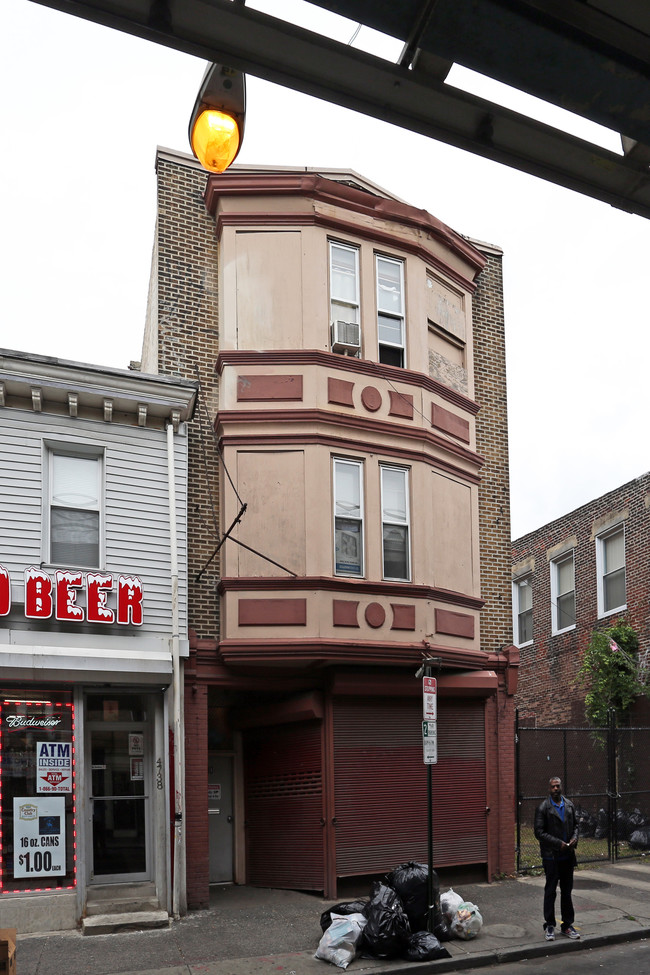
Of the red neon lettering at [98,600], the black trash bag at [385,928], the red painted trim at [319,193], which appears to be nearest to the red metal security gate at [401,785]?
the black trash bag at [385,928]

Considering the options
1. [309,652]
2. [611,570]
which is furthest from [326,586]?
[611,570]

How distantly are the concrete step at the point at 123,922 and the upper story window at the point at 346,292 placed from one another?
836 centimetres

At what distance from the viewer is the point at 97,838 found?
1309 cm

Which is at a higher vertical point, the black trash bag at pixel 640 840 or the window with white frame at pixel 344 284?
the window with white frame at pixel 344 284

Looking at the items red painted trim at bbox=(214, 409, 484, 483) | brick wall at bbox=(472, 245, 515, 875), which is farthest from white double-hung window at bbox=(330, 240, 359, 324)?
brick wall at bbox=(472, 245, 515, 875)

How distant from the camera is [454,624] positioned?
16.0 m

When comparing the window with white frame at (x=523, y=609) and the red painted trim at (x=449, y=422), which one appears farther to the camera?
the window with white frame at (x=523, y=609)

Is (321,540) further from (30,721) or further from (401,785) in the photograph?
(30,721)

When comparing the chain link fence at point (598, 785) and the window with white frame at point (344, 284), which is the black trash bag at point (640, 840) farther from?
the window with white frame at point (344, 284)

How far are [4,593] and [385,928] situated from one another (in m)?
6.04

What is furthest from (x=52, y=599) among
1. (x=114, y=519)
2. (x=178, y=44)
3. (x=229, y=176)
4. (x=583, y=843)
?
(x=583, y=843)

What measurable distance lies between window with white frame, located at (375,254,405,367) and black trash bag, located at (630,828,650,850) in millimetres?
10076

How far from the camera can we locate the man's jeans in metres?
11.9

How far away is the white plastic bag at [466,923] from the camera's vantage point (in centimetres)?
1167
